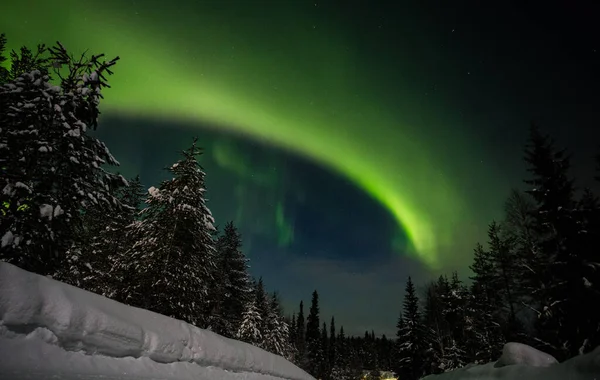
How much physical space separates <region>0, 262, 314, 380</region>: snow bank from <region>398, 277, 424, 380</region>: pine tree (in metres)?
44.1

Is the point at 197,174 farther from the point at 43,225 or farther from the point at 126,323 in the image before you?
the point at 126,323

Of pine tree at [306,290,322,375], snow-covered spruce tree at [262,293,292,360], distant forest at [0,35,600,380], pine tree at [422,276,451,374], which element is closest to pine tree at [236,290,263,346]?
distant forest at [0,35,600,380]

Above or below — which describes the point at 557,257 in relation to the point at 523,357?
above

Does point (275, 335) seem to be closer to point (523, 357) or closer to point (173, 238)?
point (173, 238)

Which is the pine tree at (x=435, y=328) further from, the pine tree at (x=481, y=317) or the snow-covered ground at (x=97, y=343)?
the snow-covered ground at (x=97, y=343)

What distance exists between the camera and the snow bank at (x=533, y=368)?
7.02 m

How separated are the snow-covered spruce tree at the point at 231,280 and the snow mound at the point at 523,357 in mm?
24111

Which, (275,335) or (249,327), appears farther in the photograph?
(275,335)

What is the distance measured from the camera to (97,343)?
5637mm

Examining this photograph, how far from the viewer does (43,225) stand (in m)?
10.2

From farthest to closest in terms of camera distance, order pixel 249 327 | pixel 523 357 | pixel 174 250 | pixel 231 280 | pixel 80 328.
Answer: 1. pixel 231 280
2. pixel 249 327
3. pixel 174 250
4. pixel 523 357
5. pixel 80 328

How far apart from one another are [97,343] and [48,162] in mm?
8132

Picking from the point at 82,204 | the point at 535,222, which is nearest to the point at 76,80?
the point at 82,204

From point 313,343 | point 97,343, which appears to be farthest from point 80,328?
point 313,343
